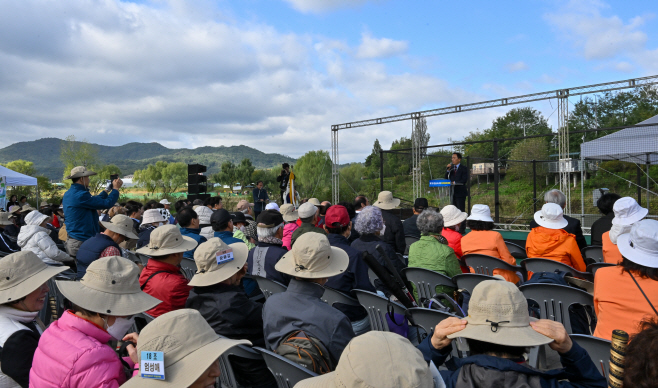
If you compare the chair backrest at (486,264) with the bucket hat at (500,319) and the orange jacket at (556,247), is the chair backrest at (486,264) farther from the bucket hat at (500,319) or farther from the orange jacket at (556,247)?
the bucket hat at (500,319)

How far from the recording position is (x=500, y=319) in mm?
1499

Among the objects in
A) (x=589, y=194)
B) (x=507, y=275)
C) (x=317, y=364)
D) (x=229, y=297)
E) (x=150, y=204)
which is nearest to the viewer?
(x=317, y=364)

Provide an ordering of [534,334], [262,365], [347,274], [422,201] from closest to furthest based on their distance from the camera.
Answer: [534,334] → [262,365] → [347,274] → [422,201]

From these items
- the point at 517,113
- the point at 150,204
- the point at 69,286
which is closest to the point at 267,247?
the point at 69,286

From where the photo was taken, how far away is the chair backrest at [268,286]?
3.32 metres

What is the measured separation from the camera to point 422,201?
6008 mm

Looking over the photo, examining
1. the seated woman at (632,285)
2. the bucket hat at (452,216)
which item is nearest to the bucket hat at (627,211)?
the bucket hat at (452,216)

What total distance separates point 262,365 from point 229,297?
0.47 m

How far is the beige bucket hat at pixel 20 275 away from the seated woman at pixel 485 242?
11.1 feet

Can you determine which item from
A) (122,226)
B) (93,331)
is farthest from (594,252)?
(122,226)

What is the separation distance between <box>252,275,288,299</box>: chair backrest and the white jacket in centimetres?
312

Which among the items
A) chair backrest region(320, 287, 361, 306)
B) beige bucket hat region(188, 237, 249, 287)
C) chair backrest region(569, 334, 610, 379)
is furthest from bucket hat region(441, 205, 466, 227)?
chair backrest region(569, 334, 610, 379)

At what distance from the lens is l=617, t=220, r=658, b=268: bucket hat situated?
220cm

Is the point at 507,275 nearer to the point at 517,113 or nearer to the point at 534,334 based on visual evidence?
the point at 534,334
